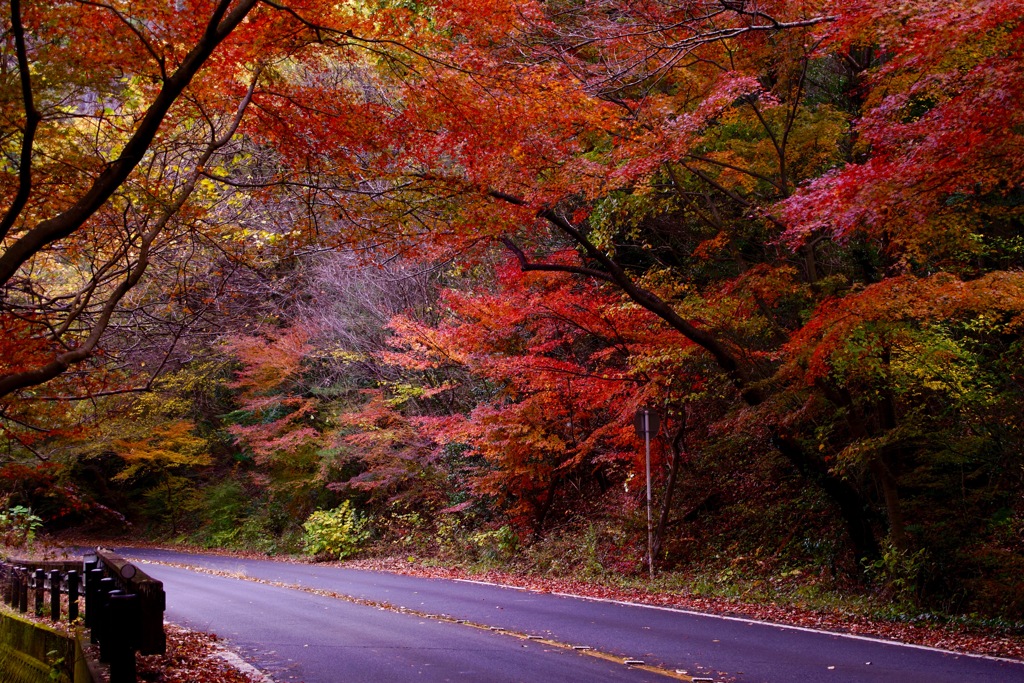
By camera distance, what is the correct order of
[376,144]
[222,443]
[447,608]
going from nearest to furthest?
1. [376,144]
2. [447,608]
3. [222,443]

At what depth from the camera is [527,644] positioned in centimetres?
873

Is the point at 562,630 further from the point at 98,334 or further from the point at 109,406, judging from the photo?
the point at 109,406

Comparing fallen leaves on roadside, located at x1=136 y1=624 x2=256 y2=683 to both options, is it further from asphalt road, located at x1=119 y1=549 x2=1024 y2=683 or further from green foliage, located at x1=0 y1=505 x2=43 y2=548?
green foliage, located at x1=0 y1=505 x2=43 y2=548

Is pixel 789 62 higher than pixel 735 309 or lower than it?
higher

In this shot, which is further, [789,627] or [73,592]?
[789,627]

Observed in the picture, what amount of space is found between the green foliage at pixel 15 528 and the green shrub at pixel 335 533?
719cm

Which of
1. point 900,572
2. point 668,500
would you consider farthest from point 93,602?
point 668,500

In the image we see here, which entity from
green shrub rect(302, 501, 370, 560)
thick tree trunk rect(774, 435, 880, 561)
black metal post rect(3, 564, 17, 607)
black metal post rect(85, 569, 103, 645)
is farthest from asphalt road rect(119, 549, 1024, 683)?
green shrub rect(302, 501, 370, 560)

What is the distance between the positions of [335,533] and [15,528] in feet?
26.7

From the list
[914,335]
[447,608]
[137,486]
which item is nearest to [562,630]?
[447,608]

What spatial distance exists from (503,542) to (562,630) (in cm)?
974

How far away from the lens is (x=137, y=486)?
3622cm

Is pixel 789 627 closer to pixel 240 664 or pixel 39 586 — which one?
pixel 240 664

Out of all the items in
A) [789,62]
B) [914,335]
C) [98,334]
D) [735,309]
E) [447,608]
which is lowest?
[447,608]
